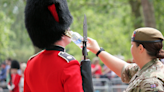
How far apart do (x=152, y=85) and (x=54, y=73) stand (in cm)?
85

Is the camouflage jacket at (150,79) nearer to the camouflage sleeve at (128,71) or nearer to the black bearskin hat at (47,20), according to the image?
the camouflage sleeve at (128,71)

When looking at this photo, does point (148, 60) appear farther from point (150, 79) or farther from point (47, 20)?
point (47, 20)

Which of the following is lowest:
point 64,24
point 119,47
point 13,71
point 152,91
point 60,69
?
point 119,47

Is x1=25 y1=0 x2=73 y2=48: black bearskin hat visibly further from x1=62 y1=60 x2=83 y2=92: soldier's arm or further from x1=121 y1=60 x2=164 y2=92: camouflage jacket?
x1=121 y1=60 x2=164 y2=92: camouflage jacket

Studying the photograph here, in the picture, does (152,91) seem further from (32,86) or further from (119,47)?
(119,47)

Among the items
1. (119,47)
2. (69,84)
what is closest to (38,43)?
(69,84)

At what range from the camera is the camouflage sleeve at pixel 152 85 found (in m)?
2.11

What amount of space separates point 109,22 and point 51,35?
538 inches

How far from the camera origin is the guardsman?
2088mm

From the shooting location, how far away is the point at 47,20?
219cm

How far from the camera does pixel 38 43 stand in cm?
230

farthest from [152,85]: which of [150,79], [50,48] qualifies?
[50,48]

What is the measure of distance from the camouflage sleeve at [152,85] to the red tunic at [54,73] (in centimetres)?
57

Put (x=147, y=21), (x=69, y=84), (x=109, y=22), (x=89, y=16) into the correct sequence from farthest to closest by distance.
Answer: (x=109, y=22)
(x=89, y=16)
(x=147, y=21)
(x=69, y=84)
